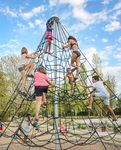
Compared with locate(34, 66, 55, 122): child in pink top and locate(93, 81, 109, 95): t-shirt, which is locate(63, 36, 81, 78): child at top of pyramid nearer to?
locate(93, 81, 109, 95): t-shirt

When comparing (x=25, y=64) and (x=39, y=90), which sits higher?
(x=25, y=64)

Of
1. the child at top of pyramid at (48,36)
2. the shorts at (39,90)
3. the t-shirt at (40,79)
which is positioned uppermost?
the child at top of pyramid at (48,36)

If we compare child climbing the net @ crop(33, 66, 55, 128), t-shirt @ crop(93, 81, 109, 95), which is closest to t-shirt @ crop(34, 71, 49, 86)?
child climbing the net @ crop(33, 66, 55, 128)

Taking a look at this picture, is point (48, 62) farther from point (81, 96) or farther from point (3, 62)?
point (3, 62)

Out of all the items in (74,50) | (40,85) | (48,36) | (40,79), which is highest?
(48,36)

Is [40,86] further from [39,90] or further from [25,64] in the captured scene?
[25,64]

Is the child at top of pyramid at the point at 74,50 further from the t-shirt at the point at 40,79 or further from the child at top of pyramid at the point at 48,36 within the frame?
the t-shirt at the point at 40,79

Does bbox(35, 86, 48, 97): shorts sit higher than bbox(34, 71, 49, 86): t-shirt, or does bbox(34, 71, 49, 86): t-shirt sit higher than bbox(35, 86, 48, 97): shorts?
bbox(34, 71, 49, 86): t-shirt

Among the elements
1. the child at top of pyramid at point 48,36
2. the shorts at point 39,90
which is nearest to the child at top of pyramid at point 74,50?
the child at top of pyramid at point 48,36

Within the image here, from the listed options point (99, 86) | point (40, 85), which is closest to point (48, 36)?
point (40, 85)

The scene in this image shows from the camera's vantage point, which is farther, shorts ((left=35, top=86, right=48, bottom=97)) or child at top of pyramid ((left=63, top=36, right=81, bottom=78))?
child at top of pyramid ((left=63, top=36, right=81, bottom=78))

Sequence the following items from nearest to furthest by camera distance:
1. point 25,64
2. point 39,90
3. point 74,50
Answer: point 39,90, point 74,50, point 25,64

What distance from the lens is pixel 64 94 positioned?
7.13m

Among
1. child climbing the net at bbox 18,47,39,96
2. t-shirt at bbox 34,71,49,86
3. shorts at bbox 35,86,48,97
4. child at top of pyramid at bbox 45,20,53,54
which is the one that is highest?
child at top of pyramid at bbox 45,20,53,54
